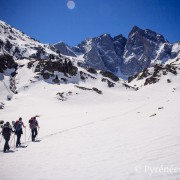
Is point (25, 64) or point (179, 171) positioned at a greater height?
point (25, 64)

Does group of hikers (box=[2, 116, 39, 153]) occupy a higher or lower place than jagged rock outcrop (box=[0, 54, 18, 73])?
lower

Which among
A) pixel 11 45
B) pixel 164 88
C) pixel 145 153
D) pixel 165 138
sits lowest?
pixel 145 153

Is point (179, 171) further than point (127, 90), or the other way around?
point (127, 90)

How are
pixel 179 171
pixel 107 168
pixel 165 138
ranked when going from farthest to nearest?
pixel 165 138, pixel 107 168, pixel 179 171

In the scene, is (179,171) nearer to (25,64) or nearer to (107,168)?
(107,168)

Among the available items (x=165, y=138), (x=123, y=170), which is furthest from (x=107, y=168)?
(x=165, y=138)

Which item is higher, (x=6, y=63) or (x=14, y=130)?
(x=6, y=63)

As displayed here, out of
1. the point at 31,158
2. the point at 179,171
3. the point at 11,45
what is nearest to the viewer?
the point at 179,171

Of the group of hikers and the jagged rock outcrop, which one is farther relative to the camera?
the jagged rock outcrop

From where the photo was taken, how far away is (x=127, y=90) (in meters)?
90.4

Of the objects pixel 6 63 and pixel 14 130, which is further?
pixel 6 63

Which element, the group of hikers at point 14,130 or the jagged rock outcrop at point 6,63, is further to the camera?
the jagged rock outcrop at point 6,63

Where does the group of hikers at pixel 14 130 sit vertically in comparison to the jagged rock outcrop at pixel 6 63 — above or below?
below

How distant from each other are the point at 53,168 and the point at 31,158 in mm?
3268
